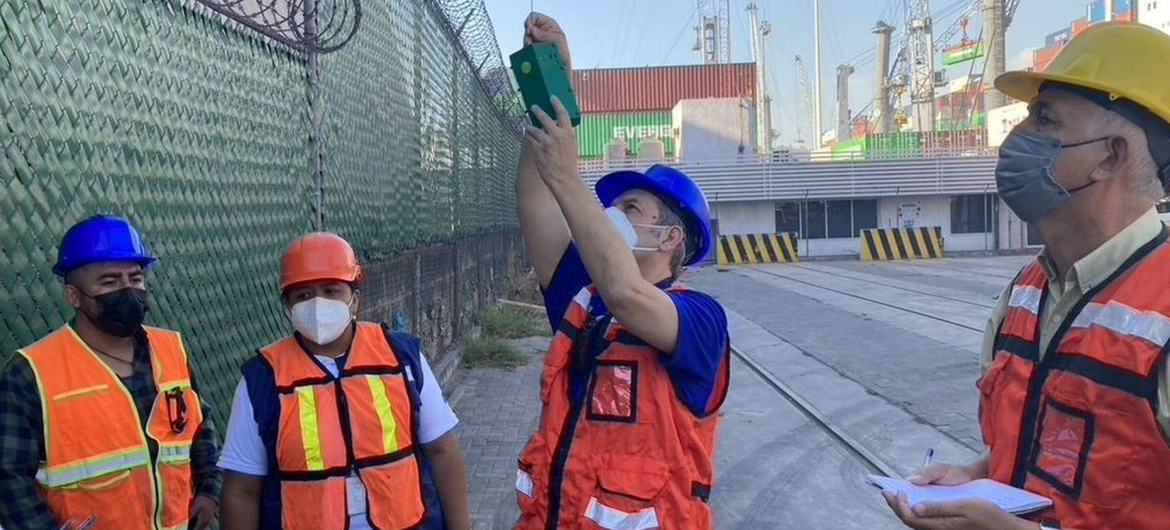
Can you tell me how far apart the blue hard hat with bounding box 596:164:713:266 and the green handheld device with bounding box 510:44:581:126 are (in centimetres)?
43

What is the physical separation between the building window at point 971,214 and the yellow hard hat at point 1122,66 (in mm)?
34235

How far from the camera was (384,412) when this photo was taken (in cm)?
281

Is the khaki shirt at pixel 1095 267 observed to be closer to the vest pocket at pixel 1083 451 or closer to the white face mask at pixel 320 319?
the vest pocket at pixel 1083 451

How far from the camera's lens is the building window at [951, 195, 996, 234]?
112 feet

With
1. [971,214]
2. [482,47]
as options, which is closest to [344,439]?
[482,47]

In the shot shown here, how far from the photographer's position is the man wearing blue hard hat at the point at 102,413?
96.3 inches

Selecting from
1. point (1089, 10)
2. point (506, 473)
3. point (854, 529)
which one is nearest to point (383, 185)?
point (506, 473)

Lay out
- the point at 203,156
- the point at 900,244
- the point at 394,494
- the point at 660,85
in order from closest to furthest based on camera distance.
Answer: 1. the point at 394,494
2. the point at 203,156
3. the point at 900,244
4. the point at 660,85

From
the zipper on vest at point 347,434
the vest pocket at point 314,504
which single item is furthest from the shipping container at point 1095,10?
the vest pocket at point 314,504

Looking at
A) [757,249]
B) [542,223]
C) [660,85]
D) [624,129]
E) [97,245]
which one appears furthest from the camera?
[660,85]

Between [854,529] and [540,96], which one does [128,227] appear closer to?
[540,96]

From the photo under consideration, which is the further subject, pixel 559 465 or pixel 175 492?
pixel 175 492

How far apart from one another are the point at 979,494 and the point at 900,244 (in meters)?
30.2

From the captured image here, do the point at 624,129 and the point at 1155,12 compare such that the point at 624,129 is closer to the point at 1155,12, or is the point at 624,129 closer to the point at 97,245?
the point at 1155,12
